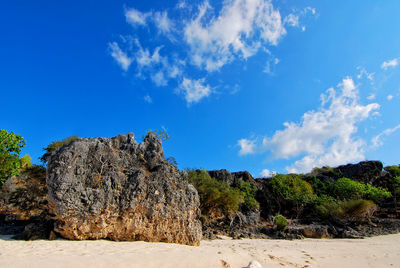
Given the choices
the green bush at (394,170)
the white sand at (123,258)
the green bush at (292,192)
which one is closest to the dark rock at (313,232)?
the green bush at (292,192)

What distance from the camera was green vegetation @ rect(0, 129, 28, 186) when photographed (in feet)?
49.5

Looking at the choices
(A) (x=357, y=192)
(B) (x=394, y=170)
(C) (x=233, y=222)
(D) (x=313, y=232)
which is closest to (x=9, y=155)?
(C) (x=233, y=222)

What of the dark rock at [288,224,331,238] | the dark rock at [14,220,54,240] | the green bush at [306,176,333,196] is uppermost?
the green bush at [306,176,333,196]

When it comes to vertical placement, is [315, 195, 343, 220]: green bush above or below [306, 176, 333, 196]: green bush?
below

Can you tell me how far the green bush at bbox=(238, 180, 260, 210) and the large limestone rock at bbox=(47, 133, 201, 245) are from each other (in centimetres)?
1723

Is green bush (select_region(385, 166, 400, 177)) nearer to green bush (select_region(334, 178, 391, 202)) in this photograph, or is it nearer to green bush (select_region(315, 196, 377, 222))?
green bush (select_region(334, 178, 391, 202))

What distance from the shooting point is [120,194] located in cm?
1055

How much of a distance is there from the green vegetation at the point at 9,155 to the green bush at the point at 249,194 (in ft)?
78.4

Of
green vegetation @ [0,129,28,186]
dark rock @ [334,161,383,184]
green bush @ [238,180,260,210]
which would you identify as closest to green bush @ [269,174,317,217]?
green bush @ [238,180,260,210]

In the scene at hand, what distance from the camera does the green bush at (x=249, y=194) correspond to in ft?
93.7

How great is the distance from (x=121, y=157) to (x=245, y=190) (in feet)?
77.6

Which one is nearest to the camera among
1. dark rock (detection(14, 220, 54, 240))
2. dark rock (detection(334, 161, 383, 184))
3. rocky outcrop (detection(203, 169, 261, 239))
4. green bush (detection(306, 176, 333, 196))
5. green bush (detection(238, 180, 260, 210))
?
dark rock (detection(14, 220, 54, 240))

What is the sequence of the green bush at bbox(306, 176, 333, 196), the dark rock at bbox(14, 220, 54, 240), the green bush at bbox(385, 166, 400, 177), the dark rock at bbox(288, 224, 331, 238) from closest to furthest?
the dark rock at bbox(14, 220, 54, 240)
the dark rock at bbox(288, 224, 331, 238)
the green bush at bbox(306, 176, 333, 196)
the green bush at bbox(385, 166, 400, 177)

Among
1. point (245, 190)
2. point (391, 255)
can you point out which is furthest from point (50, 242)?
point (245, 190)
